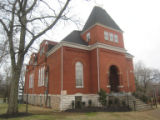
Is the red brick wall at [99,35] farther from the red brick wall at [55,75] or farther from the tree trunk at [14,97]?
the tree trunk at [14,97]

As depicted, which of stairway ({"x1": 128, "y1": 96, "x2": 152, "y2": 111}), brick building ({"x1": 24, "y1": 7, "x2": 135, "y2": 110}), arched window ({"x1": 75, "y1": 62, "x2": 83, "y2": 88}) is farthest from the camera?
arched window ({"x1": 75, "y1": 62, "x2": 83, "y2": 88})

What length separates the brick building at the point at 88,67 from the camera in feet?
51.8

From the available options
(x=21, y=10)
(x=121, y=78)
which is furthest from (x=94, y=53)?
(x=21, y=10)

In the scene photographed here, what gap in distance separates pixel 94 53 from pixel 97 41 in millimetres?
1775

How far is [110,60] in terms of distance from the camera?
58.9ft

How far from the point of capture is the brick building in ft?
51.8

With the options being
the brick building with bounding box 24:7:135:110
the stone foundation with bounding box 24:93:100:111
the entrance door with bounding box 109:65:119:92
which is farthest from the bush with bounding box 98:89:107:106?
the entrance door with bounding box 109:65:119:92

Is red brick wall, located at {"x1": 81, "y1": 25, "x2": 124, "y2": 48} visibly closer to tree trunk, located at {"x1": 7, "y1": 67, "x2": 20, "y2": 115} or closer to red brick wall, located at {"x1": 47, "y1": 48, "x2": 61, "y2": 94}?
red brick wall, located at {"x1": 47, "y1": 48, "x2": 61, "y2": 94}

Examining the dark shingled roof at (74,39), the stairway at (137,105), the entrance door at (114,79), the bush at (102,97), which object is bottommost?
the stairway at (137,105)

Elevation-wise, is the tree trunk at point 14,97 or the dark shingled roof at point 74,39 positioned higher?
the dark shingled roof at point 74,39

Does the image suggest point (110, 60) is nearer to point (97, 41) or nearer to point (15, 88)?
point (97, 41)

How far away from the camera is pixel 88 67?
1784 centimetres

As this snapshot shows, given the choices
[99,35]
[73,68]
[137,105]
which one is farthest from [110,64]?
[137,105]

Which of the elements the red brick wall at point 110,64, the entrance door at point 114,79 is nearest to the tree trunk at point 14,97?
the red brick wall at point 110,64
